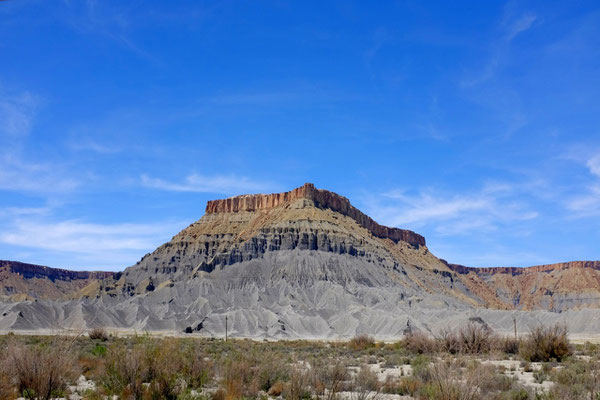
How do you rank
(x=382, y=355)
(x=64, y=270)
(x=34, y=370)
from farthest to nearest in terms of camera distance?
(x=64, y=270)
(x=382, y=355)
(x=34, y=370)

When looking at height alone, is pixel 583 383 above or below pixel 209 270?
below

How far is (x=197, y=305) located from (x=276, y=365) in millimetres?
84016

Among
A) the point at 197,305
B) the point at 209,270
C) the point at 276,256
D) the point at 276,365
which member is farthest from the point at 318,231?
the point at 276,365

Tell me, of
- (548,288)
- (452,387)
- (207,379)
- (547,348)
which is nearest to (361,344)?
(547,348)

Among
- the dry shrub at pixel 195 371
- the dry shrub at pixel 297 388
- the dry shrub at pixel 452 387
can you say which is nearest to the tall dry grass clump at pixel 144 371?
the dry shrub at pixel 195 371

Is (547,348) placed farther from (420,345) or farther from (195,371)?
(195,371)

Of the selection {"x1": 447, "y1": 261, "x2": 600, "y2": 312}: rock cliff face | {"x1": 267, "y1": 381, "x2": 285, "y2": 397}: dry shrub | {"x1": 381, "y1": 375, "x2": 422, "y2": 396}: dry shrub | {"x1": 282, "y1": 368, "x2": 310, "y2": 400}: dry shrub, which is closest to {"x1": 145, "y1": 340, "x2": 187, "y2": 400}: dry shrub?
{"x1": 282, "y1": 368, "x2": 310, "y2": 400}: dry shrub

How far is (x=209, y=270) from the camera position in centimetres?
11831

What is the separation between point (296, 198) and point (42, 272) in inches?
3753

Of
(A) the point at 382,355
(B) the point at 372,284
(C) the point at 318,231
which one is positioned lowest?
(A) the point at 382,355

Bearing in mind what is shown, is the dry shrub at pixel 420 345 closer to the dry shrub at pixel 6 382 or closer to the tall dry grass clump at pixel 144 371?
the tall dry grass clump at pixel 144 371

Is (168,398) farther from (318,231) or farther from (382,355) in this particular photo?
(318,231)

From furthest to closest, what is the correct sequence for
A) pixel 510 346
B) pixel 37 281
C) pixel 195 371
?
pixel 37 281 → pixel 510 346 → pixel 195 371

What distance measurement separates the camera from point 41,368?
12500mm
